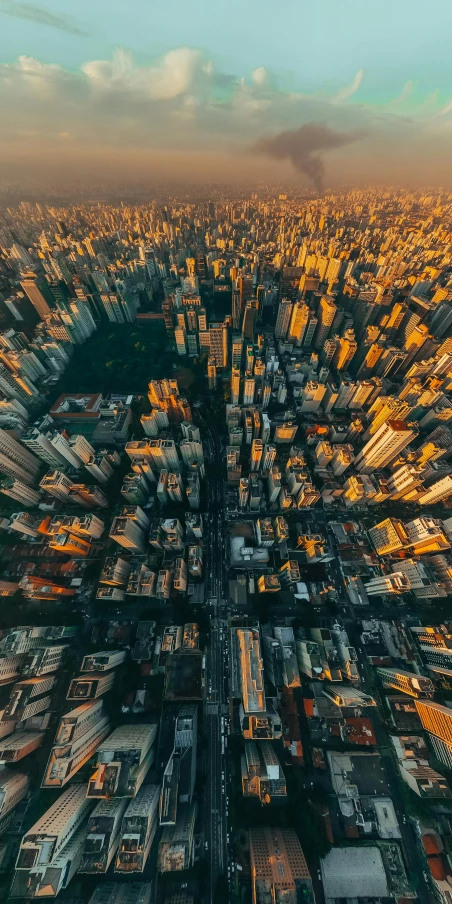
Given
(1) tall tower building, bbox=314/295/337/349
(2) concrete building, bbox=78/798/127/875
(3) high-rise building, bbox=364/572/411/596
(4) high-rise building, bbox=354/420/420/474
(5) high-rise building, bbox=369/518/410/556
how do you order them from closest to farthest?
1. (2) concrete building, bbox=78/798/127/875
2. (3) high-rise building, bbox=364/572/411/596
3. (5) high-rise building, bbox=369/518/410/556
4. (4) high-rise building, bbox=354/420/420/474
5. (1) tall tower building, bbox=314/295/337/349

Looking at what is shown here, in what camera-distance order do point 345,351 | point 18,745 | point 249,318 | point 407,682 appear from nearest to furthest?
point 18,745 → point 407,682 → point 345,351 → point 249,318

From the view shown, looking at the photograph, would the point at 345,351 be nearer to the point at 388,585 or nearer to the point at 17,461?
the point at 388,585

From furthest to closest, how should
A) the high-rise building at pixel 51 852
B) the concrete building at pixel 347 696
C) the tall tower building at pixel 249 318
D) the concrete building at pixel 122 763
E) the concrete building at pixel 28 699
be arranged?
the tall tower building at pixel 249 318
the concrete building at pixel 347 696
the concrete building at pixel 28 699
the concrete building at pixel 122 763
the high-rise building at pixel 51 852

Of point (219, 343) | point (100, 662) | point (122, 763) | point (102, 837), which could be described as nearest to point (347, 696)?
point (122, 763)

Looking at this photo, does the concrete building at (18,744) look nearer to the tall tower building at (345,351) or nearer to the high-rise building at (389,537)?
the high-rise building at (389,537)

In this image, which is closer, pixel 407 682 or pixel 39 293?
pixel 407 682

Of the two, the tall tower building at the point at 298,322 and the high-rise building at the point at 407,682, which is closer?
the high-rise building at the point at 407,682

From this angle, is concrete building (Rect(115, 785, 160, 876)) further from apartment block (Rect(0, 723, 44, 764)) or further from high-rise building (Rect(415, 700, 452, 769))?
high-rise building (Rect(415, 700, 452, 769))

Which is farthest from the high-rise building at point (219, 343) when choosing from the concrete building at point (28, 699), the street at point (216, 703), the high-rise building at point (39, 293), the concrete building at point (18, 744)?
the concrete building at point (18, 744)

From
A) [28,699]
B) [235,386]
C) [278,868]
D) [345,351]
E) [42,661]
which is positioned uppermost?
[345,351]

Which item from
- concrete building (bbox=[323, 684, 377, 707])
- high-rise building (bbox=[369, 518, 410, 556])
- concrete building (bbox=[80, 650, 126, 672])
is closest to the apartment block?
concrete building (bbox=[80, 650, 126, 672])

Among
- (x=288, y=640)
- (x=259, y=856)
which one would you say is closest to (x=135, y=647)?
(x=288, y=640)

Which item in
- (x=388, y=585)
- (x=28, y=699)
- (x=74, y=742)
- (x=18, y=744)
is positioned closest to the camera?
(x=74, y=742)
